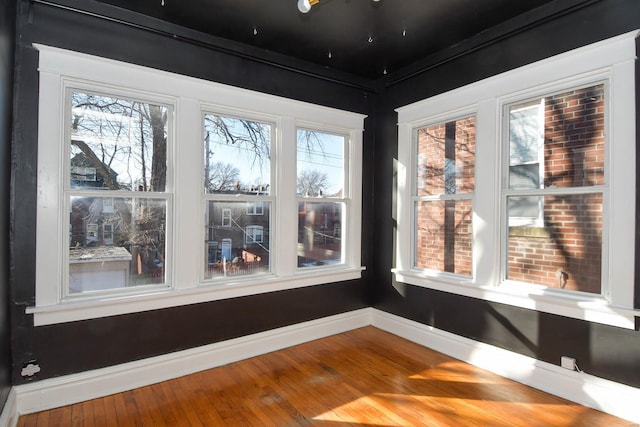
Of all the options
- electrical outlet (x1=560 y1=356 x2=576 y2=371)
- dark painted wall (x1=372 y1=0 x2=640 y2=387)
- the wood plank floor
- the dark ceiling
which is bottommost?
the wood plank floor

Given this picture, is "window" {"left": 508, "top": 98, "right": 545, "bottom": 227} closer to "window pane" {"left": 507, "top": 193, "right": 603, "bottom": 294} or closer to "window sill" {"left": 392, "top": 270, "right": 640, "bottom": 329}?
"window pane" {"left": 507, "top": 193, "right": 603, "bottom": 294}

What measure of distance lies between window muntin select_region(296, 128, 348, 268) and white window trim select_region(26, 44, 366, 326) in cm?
12

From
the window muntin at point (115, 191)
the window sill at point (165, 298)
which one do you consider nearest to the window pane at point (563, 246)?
the window sill at point (165, 298)

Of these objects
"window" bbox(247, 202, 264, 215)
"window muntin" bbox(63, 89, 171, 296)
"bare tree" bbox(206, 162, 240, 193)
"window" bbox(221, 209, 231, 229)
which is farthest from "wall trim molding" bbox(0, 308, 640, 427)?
"bare tree" bbox(206, 162, 240, 193)

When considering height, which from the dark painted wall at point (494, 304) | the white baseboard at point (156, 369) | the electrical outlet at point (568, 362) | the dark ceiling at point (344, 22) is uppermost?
the dark ceiling at point (344, 22)

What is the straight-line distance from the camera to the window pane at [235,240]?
10.1ft

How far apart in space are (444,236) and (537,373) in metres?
1.36

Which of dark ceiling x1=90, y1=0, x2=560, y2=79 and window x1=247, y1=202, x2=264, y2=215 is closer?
dark ceiling x1=90, y1=0, x2=560, y2=79

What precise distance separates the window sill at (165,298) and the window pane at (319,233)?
16 centimetres

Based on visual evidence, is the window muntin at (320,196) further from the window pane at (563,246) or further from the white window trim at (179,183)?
the window pane at (563,246)

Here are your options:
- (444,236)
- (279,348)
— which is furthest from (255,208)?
(444,236)

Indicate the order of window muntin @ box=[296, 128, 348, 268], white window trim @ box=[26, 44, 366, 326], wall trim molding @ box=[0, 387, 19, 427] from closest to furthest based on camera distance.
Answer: wall trim molding @ box=[0, 387, 19, 427] < white window trim @ box=[26, 44, 366, 326] < window muntin @ box=[296, 128, 348, 268]

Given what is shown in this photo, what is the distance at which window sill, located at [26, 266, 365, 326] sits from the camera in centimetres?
238

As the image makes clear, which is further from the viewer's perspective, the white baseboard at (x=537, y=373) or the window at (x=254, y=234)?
the window at (x=254, y=234)
